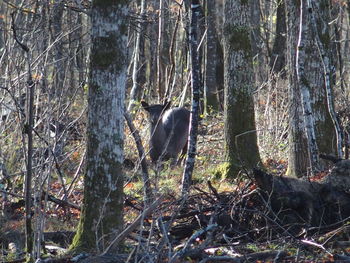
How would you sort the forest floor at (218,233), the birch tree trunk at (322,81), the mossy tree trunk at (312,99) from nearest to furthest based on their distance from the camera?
the forest floor at (218,233) → the birch tree trunk at (322,81) → the mossy tree trunk at (312,99)

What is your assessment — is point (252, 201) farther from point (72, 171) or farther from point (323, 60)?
point (72, 171)

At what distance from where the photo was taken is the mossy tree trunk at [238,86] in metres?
10.8

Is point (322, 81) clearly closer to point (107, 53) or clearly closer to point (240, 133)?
point (240, 133)

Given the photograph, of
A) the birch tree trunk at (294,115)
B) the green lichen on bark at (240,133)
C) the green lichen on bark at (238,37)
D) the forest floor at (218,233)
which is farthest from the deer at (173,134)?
the forest floor at (218,233)

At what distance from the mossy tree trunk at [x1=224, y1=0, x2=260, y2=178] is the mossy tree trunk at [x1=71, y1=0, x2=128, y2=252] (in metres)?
4.40

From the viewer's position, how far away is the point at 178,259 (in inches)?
229

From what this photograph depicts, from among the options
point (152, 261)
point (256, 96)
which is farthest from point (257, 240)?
point (256, 96)

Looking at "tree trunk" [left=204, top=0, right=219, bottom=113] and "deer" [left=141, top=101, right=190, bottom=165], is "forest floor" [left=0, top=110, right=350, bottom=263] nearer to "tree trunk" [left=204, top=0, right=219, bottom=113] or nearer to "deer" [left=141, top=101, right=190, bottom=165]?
"deer" [left=141, top=101, right=190, bottom=165]

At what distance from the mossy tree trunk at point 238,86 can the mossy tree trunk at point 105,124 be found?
4.40m

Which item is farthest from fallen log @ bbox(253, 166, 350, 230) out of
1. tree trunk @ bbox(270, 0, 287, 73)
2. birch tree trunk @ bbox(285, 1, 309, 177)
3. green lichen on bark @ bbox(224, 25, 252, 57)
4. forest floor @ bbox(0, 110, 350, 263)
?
tree trunk @ bbox(270, 0, 287, 73)

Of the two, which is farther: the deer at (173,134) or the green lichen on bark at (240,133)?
the deer at (173,134)

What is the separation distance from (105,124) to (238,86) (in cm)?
512

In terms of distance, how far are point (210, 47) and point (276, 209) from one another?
1371 centimetres

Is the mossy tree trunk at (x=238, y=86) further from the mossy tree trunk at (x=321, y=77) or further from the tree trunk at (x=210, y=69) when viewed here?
the tree trunk at (x=210, y=69)
